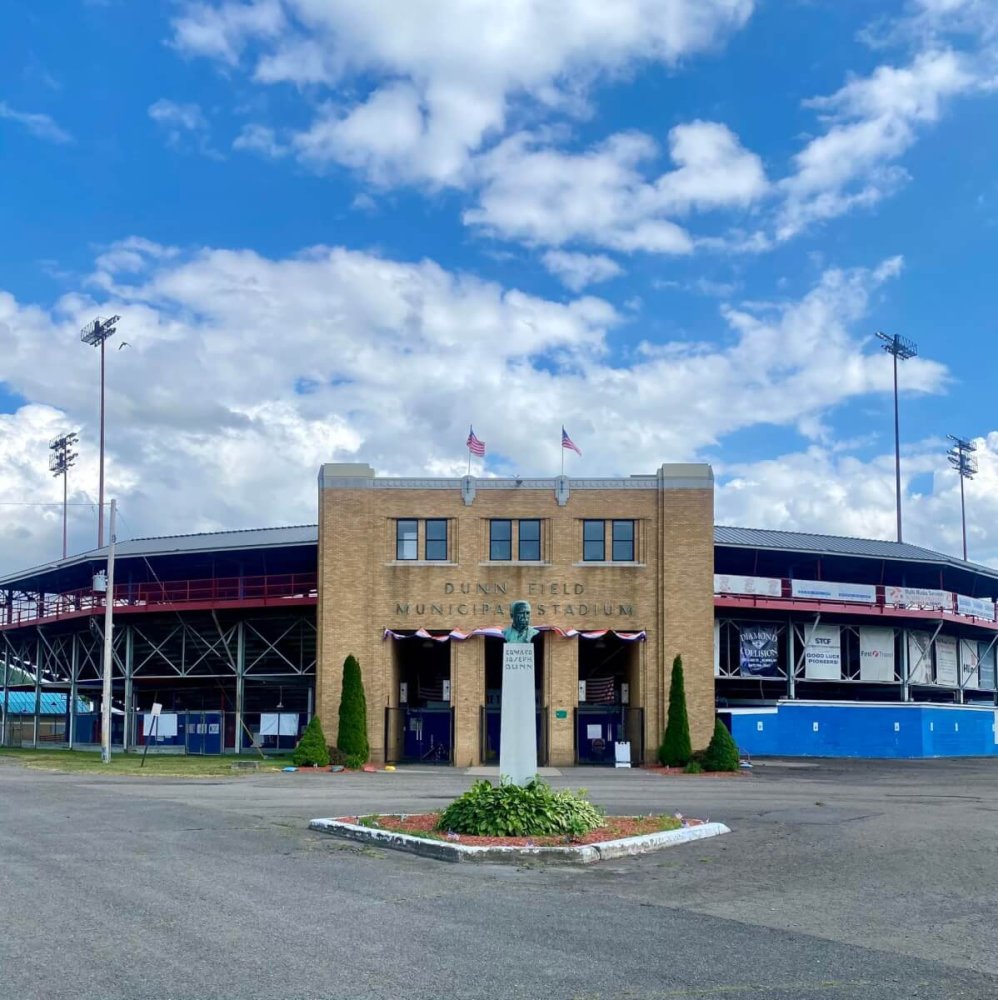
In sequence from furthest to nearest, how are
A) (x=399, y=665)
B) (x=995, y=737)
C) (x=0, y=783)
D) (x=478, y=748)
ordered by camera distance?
(x=995, y=737) < (x=399, y=665) < (x=478, y=748) < (x=0, y=783)

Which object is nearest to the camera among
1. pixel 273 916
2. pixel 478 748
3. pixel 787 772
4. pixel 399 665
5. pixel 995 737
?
pixel 273 916

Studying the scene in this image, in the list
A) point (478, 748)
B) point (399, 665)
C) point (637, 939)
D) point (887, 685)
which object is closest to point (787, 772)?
point (478, 748)

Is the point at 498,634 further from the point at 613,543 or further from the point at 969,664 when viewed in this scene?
the point at 969,664

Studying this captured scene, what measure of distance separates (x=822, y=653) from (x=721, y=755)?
17.3m

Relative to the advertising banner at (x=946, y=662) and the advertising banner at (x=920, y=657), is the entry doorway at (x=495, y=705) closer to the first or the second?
the advertising banner at (x=920, y=657)

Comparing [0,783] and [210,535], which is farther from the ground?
[210,535]

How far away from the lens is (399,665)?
48031mm

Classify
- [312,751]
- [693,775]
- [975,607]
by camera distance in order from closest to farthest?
[693,775] → [312,751] → [975,607]

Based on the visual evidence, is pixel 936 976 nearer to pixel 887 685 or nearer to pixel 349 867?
pixel 349 867

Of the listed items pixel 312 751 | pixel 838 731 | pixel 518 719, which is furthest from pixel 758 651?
pixel 518 719

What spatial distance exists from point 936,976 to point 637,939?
8.52 feet

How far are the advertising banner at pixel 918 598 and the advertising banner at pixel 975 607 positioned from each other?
5.77 ft

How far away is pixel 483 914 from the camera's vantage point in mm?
12203

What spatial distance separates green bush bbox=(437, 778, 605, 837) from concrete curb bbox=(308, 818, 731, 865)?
2.74ft
